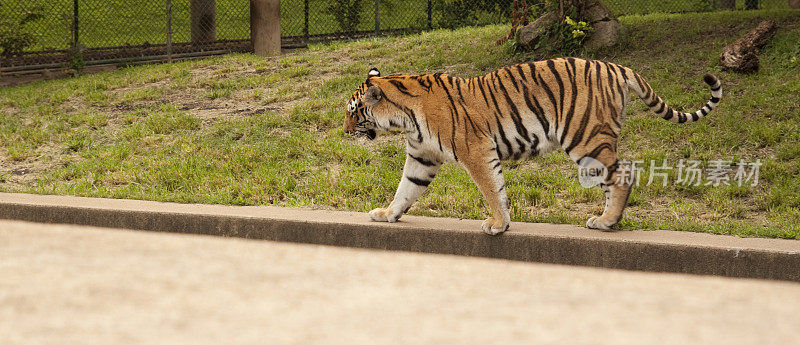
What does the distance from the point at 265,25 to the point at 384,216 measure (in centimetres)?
982

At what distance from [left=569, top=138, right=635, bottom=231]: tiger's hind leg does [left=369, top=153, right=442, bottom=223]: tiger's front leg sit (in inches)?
45.1

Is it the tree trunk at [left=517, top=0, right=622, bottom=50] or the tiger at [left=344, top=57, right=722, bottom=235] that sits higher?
the tree trunk at [left=517, top=0, right=622, bottom=50]

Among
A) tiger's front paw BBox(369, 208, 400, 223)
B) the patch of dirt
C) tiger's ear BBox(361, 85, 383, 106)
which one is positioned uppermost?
tiger's ear BBox(361, 85, 383, 106)

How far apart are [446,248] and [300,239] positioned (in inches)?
50.4

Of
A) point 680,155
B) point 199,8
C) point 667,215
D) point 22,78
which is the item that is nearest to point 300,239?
point 667,215

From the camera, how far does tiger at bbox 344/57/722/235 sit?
→ 6340 millimetres

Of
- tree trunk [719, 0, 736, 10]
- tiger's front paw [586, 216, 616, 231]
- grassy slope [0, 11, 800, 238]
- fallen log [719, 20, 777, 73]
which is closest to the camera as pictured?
tiger's front paw [586, 216, 616, 231]

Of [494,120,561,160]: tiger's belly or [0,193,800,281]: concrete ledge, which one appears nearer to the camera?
[0,193,800,281]: concrete ledge

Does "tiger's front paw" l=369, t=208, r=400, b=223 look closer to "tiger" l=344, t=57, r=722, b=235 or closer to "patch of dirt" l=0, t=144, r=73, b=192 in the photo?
"tiger" l=344, t=57, r=722, b=235

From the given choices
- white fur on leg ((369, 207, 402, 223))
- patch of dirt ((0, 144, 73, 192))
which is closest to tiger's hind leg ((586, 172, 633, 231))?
white fur on leg ((369, 207, 402, 223))

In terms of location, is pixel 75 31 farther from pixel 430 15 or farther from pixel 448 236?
pixel 448 236

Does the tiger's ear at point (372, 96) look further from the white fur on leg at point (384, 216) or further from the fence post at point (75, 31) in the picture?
the fence post at point (75, 31)

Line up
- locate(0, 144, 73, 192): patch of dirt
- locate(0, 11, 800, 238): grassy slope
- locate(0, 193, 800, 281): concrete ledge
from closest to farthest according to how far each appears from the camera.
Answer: locate(0, 193, 800, 281): concrete ledge
locate(0, 11, 800, 238): grassy slope
locate(0, 144, 73, 192): patch of dirt

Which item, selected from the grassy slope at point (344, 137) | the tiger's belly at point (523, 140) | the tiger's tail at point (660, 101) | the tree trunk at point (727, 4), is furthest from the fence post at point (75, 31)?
the tree trunk at point (727, 4)
